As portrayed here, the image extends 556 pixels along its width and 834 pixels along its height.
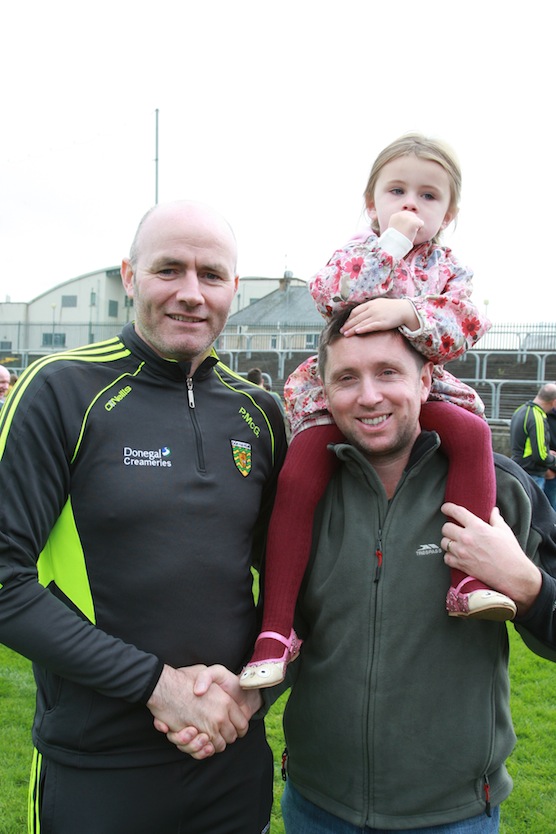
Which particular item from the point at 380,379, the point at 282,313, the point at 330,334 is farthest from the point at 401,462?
the point at 282,313

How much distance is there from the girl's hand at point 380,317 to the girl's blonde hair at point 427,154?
735 mm

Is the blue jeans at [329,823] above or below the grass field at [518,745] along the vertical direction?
above

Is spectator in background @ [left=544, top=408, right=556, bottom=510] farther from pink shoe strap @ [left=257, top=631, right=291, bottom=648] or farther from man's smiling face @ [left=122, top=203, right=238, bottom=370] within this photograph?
man's smiling face @ [left=122, top=203, right=238, bottom=370]

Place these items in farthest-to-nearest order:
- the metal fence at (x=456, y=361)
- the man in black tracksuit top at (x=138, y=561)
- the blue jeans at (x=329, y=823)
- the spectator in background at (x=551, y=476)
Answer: the metal fence at (x=456, y=361)
the spectator in background at (x=551, y=476)
the blue jeans at (x=329, y=823)
the man in black tracksuit top at (x=138, y=561)

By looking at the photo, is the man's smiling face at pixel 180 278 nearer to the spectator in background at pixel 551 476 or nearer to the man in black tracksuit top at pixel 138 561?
the man in black tracksuit top at pixel 138 561

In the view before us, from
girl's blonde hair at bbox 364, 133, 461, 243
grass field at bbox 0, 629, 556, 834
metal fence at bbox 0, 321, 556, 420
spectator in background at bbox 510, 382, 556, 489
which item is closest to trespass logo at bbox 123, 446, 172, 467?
girl's blonde hair at bbox 364, 133, 461, 243

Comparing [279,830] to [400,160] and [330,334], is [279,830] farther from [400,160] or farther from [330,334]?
[400,160]

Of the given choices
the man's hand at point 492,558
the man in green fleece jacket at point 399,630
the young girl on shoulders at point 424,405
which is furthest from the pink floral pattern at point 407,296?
the man's hand at point 492,558

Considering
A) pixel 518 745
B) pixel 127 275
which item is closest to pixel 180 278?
pixel 127 275

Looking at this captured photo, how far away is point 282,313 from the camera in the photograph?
34500mm

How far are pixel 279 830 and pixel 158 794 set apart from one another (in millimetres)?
1961

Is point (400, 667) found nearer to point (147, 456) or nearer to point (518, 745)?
point (147, 456)

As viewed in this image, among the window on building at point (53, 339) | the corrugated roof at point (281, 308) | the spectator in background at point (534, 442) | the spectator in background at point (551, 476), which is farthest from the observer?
the corrugated roof at point (281, 308)

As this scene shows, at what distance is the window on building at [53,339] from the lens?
82.3ft
